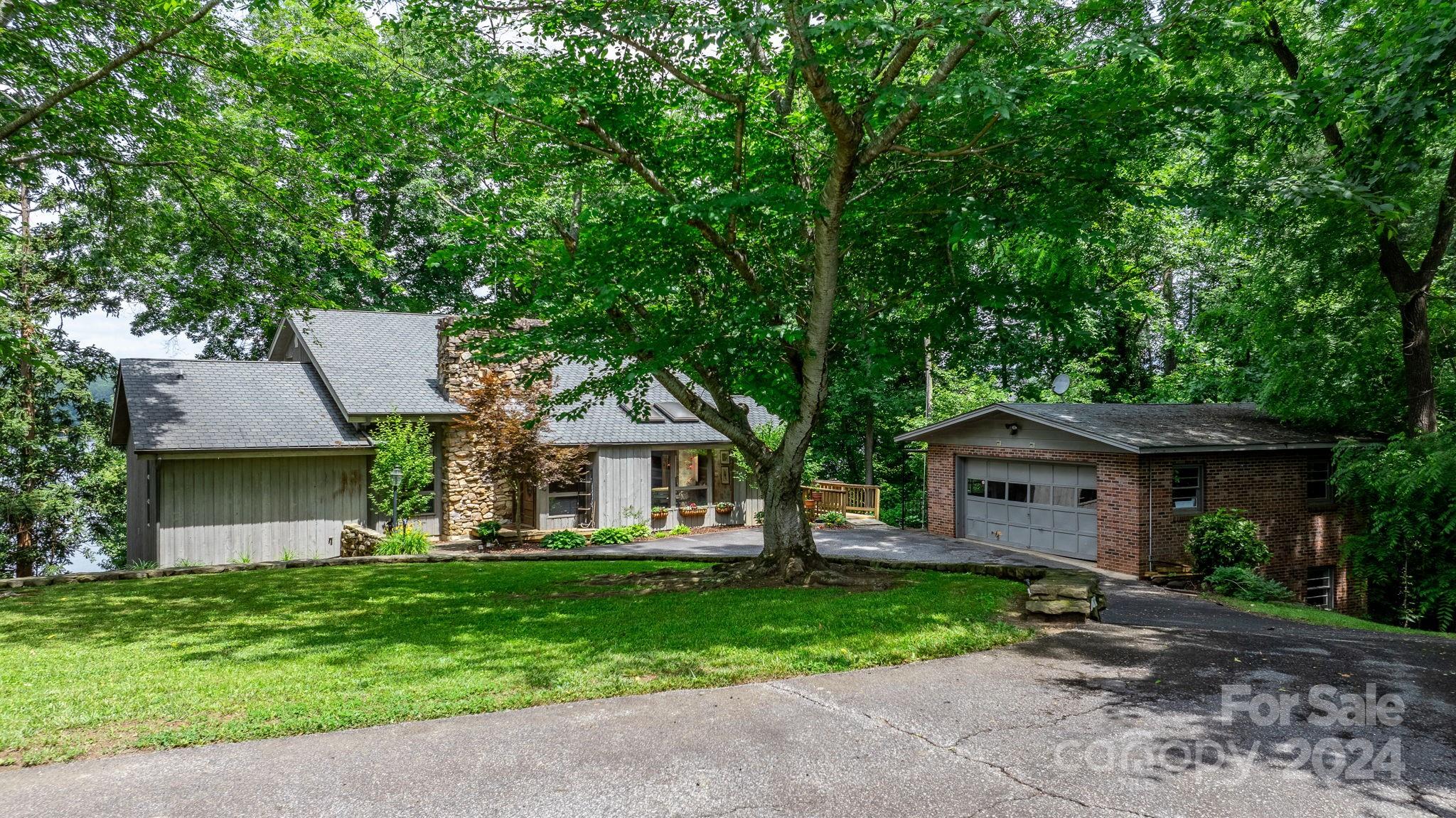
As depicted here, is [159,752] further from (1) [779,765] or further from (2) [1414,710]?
(2) [1414,710]

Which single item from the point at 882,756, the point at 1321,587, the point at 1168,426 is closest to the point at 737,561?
the point at 882,756

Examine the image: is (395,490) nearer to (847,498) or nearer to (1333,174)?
(847,498)

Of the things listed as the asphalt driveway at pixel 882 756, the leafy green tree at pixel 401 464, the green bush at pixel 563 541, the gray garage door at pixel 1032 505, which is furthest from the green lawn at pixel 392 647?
the green bush at pixel 563 541

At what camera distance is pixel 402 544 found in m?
16.4

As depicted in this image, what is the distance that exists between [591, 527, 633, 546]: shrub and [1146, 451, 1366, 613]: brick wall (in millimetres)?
11725

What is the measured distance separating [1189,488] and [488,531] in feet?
48.3

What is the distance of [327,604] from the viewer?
10.1 metres

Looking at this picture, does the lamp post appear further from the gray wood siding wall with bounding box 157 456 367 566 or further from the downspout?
the downspout

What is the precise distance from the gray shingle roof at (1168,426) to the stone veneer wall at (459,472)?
36.8 feet

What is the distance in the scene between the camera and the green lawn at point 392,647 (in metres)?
5.47

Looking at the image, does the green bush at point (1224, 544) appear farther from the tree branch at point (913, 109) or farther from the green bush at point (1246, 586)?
the tree branch at point (913, 109)

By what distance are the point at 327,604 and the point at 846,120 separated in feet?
28.4

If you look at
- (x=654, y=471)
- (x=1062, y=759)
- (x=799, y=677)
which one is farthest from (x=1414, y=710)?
(x=654, y=471)

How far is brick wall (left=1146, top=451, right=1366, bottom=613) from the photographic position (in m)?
15.1
